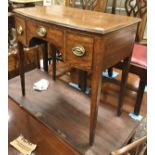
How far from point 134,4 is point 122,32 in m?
0.83

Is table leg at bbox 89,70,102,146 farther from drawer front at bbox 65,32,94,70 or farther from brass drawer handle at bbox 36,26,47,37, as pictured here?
brass drawer handle at bbox 36,26,47,37

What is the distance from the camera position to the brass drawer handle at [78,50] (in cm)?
86

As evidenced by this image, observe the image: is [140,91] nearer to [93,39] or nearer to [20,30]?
[93,39]

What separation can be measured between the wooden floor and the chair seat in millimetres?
392

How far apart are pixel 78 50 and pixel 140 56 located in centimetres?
62

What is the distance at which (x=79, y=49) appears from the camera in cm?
87

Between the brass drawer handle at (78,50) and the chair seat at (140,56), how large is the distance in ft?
1.75

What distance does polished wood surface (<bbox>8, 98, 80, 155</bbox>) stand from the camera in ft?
3.61

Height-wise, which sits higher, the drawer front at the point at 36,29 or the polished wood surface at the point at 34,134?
the drawer front at the point at 36,29

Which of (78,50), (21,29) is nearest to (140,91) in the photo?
(78,50)

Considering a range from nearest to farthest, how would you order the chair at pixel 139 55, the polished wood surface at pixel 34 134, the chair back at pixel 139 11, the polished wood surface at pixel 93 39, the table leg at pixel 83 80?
the polished wood surface at pixel 93 39 < the polished wood surface at pixel 34 134 < the chair at pixel 139 55 < the chair back at pixel 139 11 < the table leg at pixel 83 80

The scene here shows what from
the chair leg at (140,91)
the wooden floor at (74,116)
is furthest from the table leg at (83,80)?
the chair leg at (140,91)

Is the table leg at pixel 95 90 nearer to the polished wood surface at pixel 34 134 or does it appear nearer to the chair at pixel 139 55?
the polished wood surface at pixel 34 134
